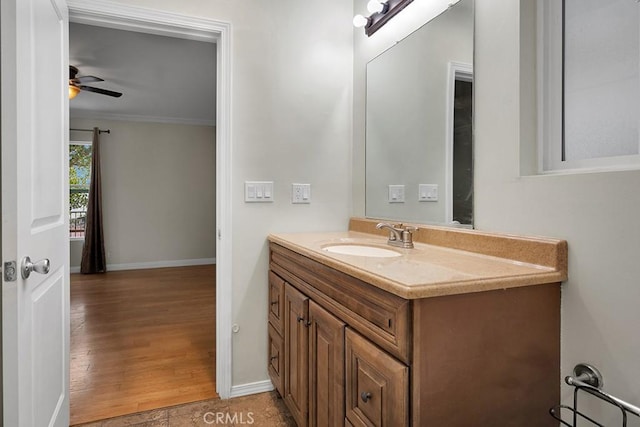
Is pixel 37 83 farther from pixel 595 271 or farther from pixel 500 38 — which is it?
pixel 595 271

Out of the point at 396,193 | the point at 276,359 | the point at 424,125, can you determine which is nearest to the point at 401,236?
the point at 396,193

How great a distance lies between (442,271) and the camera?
1010 mm

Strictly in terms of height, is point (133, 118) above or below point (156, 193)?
above

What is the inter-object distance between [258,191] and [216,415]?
1.17m

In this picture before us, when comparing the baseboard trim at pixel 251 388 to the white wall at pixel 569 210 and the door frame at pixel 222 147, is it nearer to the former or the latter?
the door frame at pixel 222 147

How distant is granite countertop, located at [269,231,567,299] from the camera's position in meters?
0.87

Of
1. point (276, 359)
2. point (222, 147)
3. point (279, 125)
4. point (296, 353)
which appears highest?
point (279, 125)

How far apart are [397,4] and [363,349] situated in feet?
5.37

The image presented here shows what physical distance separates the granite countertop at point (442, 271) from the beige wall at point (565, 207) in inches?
3.0

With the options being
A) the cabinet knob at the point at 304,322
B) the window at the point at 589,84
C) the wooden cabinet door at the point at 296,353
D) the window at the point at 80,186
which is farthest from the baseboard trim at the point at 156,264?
the window at the point at 589,84

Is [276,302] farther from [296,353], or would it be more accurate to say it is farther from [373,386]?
[373,386]

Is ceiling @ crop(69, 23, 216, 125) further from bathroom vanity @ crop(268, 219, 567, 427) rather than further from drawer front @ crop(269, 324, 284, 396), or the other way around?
bathroom vanity @ crop(268, 219, 567, 427)

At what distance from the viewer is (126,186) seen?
5.53m

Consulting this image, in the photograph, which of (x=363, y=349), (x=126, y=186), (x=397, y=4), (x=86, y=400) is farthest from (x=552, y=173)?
(x=126, y=186)
